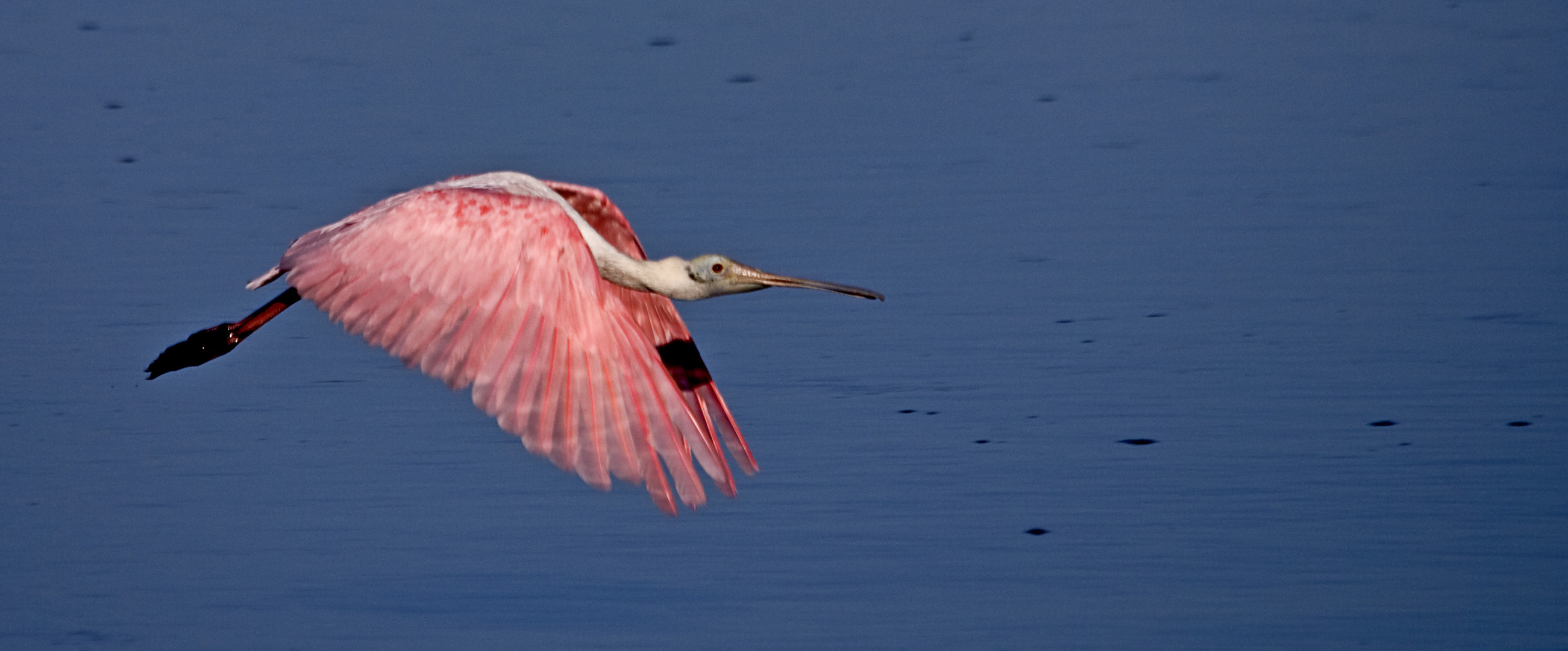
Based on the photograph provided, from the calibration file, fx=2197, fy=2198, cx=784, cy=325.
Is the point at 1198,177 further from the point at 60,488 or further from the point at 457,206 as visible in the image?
the point at 60,488

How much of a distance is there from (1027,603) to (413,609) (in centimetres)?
175

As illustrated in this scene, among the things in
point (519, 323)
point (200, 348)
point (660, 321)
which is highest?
point (519, 323)

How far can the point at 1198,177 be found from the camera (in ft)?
31.9

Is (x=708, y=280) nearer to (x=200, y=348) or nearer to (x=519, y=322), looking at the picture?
(x=519, y=322)

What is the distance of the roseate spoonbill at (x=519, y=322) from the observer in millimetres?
5938

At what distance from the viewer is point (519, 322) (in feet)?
20.5

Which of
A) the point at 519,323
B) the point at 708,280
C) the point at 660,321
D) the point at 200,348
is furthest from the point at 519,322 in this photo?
the point at 200,348

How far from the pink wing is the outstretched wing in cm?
76

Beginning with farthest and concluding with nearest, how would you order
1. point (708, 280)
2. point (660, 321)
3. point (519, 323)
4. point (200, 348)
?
1. point (660, 321)
2. point (200, 348)
3. point (708, 280)
4. point (519, 323)

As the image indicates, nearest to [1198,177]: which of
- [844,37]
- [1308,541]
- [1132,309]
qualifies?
[1132,309]

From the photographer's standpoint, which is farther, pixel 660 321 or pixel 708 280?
pixel 660 321

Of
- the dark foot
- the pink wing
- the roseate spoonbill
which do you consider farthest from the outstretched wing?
the dark foot

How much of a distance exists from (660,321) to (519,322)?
167 cm

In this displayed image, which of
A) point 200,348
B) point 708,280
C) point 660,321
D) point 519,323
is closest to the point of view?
point 519,323
